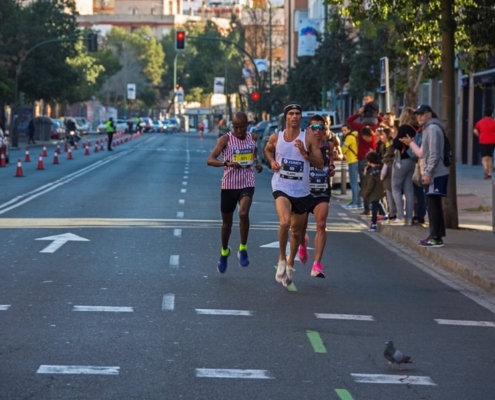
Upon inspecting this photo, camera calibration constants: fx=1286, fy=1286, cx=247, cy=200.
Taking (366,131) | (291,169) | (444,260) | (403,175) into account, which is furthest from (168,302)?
(366,131)

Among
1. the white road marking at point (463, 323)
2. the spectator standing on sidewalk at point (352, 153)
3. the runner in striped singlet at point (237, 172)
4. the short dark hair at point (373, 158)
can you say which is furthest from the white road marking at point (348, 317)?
the spectator standing on sidewalk at point (352, 153)

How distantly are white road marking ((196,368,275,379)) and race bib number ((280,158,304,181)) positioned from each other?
16.1 feet

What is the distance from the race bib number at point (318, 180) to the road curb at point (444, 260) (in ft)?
6.43

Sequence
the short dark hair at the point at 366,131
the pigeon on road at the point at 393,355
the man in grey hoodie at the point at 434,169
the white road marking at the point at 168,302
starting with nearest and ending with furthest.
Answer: the pigeon on road at the point at 393,355 → the white road marking at the point at 168,302 → the man in grey hoodie at the point at 434,169 → the short dark hair at the point at 366,131

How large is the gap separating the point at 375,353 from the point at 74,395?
2.69 meters

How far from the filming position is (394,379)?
8.39 m

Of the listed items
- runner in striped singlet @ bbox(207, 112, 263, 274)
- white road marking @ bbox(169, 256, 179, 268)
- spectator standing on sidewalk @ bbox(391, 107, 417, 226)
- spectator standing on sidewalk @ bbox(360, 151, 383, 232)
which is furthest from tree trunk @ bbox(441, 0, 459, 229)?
runner in striped singlet @ bbox(207, 112, 263, 274)

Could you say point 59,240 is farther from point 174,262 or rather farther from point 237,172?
point 237,172

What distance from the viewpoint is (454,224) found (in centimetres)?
1997

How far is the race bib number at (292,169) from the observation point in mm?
13188

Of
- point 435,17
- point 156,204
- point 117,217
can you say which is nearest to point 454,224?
point 435,17

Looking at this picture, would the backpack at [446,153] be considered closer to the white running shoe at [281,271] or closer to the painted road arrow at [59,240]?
the white running shoe at [281,271]

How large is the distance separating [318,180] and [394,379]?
5356 millimetres

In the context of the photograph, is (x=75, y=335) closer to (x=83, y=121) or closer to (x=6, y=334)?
(x=6, y=334)
